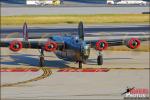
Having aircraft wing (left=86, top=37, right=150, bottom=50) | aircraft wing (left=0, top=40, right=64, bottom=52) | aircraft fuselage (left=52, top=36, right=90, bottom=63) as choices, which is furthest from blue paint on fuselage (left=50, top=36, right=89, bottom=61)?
aircraft wing (left=86, top=37, right=150, bottom=50)

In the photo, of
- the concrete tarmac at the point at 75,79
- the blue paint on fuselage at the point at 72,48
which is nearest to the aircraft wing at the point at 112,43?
the concrete tarmac at the point at 75,79

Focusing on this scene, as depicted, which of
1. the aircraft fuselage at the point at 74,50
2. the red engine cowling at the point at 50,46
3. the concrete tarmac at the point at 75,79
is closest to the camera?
the concrete tarmac at the point at 75,79

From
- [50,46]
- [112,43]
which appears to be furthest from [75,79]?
[112,43]

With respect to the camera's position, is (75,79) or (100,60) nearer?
(75,79)

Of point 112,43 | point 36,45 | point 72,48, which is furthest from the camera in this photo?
point 112,43

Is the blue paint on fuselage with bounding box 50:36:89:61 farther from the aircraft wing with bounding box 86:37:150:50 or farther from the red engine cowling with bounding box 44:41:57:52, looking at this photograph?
the aircraft wing with bounding box 86:37:150:50

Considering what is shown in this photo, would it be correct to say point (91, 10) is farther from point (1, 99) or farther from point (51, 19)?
point (1, 99)

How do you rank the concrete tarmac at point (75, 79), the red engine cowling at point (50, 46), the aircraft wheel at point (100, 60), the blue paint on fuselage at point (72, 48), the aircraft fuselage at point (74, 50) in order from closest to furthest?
the concrete tarmac at point (75, 79), the aircraft fuselage at point (74, 50), the blue paint on fuselage at point (72, 48), the red engine cowling at point (50, 46), the aircraft wheel at point (100, 60)

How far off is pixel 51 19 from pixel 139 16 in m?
23.1

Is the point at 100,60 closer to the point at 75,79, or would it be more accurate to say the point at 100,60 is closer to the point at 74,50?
the point at 74,50

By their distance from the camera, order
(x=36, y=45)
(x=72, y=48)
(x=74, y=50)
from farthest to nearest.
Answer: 1. (x=36, y=45)
2. (x=72, y=48)
3. (x=74, y=50)

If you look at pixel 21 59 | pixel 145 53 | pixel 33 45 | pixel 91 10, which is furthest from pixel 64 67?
pixel 91 10

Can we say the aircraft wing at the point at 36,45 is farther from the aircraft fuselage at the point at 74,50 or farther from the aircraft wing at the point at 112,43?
the aircraft wing at the point at 112,43

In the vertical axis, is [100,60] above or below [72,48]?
below
